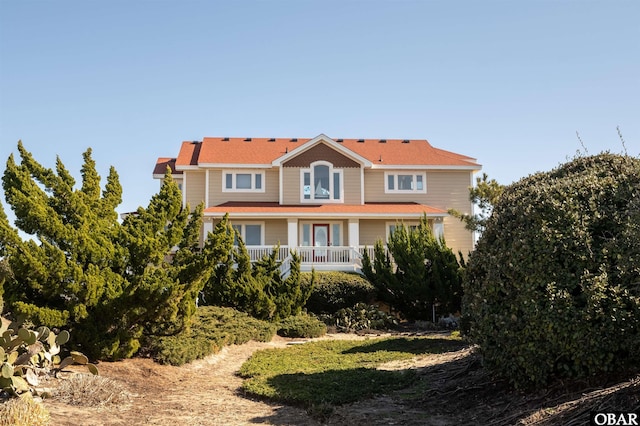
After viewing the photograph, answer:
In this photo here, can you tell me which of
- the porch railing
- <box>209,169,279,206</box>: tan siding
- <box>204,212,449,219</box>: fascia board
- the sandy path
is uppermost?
<box>209,169,279,206</box>: tan siding

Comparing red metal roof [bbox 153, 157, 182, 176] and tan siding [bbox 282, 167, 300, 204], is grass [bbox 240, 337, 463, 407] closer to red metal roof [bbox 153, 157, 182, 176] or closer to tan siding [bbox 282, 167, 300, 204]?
tan siding [bbox 282, 167, 300, 204]

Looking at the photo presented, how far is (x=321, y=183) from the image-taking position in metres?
29.4

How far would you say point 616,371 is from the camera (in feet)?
22.1

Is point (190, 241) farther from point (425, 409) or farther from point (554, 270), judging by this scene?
point (554, 270)

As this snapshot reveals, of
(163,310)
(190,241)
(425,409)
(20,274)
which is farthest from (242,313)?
(425,409)

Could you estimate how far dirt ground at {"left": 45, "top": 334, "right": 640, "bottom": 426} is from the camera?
652 centimetres

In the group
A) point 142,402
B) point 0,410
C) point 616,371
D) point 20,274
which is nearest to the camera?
point 0,410

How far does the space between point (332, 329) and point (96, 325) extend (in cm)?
1015

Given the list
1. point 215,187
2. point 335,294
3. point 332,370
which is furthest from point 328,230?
point 332,370

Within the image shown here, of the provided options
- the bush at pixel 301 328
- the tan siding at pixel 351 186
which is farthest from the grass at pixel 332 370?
the tan siding at pixel 351 186

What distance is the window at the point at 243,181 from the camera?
2944 centimetres

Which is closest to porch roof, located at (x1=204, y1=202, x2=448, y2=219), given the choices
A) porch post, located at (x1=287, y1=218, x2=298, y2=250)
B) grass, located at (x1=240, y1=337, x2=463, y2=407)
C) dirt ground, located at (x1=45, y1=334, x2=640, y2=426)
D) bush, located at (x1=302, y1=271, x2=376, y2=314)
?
porch post, located at (x1=287, y1=218, x2=298, y2=250)

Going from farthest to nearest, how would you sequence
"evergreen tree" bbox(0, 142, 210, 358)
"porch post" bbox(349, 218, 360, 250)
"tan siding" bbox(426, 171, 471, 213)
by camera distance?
"tan siding" bbox(426, 171, 471, 213)
"porch post" bbox(349, 218, 360, 250)
"evergreen tree" bbox(0, 142, 210, 358)

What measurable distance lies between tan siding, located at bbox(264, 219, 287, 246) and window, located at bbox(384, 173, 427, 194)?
6019mm
